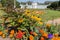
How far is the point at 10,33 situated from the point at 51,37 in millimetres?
824

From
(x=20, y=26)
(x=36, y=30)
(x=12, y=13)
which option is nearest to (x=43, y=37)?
Answer: (x=36, y=30)

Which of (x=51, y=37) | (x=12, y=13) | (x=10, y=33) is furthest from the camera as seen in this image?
(x=12, y=13)

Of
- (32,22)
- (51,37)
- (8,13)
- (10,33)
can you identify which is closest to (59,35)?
(51,37)

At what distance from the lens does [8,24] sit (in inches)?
191

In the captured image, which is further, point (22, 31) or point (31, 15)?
point (31, 15)

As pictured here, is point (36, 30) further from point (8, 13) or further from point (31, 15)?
point (8, 13)

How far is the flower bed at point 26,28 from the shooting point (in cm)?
451

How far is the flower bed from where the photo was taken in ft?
14.8

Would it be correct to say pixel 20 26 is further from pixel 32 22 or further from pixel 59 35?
pixel 59 35

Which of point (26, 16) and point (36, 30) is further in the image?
point (26, 16)

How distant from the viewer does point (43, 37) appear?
451cm

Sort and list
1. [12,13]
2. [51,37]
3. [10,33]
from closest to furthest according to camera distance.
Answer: [51,37], [10,33], [12,13]

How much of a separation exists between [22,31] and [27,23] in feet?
0.65

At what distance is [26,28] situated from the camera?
4.69m
